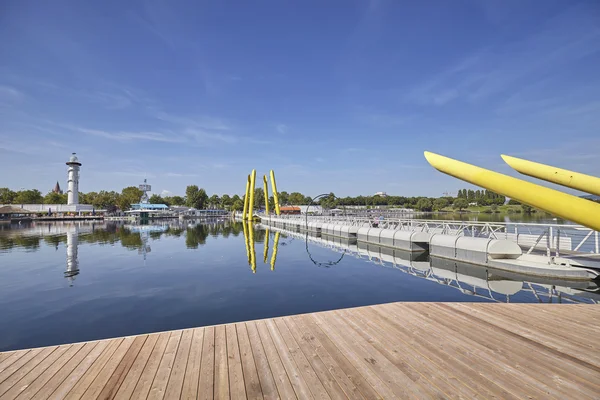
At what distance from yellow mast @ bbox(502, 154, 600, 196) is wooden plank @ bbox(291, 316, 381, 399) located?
3220 millimetres

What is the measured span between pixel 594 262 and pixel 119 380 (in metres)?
19.3

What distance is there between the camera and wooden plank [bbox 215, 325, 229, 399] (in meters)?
3.74

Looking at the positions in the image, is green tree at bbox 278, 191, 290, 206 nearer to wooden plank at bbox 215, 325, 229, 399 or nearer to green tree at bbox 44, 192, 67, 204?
green tree at bbox 44, 192, 67, 204

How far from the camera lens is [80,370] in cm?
439

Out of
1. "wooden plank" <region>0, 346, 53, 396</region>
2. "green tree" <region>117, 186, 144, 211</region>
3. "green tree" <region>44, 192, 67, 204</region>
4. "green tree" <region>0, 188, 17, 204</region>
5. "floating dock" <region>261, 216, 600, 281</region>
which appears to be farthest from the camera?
"green tree" <region>117, 186, 144, 211</region>

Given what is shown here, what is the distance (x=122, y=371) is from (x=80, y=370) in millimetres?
670

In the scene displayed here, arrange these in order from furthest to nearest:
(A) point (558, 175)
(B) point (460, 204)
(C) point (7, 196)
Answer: (B) point (460, 204) → (C) point (7, 196) → (A) point (558, 175)

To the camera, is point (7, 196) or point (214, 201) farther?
point (214, 201)

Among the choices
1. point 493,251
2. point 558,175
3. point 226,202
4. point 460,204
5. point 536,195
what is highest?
point 226,202

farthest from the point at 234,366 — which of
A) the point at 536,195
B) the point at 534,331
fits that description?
the point at 534,331

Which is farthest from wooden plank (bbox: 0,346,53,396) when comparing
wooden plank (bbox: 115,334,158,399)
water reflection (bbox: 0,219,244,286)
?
water reflection (bbox: 0,219,244,286)

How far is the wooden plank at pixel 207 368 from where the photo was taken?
147 inches

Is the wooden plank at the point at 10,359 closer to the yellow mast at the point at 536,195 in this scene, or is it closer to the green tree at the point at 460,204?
the yellow mast at the point at 536,195

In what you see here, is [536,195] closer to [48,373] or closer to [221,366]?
[221,366]
